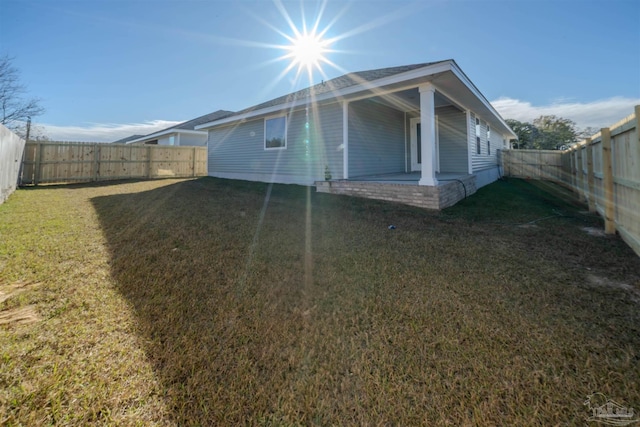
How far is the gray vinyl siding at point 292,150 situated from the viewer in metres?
8.66

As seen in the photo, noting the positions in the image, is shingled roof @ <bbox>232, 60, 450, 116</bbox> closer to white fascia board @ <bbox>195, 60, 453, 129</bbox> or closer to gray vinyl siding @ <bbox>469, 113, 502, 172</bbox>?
white fascia board @ <bbox>195, 60, 453, 129</bbox>

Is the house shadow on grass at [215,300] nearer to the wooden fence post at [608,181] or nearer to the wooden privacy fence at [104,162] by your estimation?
the wooden fence post at [608,181]

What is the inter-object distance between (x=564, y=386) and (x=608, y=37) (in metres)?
16.2

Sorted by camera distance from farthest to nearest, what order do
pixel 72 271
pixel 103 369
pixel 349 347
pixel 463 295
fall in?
pixel 72 271 < pixel 463 295 < pixel 349 347 < pixel 103 369

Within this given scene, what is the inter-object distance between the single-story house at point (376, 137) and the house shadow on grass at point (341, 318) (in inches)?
120

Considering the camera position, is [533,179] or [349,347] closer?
[349,347]

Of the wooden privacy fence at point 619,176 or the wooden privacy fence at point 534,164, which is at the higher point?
the wooden privacy fence at point 619,176

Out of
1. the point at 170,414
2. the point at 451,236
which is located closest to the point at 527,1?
the point at 451,236

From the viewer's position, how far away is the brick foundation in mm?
6145

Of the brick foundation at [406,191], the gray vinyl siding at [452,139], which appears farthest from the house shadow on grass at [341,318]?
the gray vinyl siding at [452,139]

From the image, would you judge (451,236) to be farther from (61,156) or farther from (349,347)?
(61,156)

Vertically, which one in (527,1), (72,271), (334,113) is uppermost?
(527,1)

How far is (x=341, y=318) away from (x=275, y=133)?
9.23m

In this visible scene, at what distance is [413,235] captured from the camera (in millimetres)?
4355
